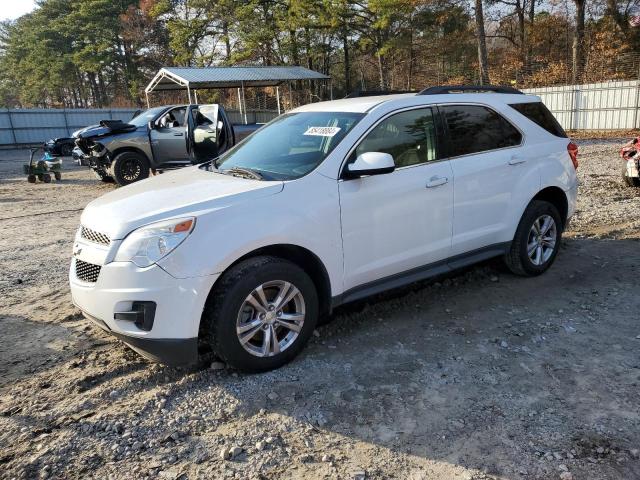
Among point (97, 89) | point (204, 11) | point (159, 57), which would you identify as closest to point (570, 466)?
point (204, 11)

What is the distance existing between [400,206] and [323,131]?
841mm

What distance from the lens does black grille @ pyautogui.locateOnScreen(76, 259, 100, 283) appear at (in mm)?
3336

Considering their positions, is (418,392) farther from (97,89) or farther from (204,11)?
(97,89)

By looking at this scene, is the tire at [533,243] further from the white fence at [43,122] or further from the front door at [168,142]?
the white fence at [43,122]

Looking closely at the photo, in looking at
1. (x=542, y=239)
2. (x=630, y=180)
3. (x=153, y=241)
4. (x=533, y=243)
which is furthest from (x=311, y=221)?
(x=630, y=180)

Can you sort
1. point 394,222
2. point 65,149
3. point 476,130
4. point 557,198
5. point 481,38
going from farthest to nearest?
point 481,38 < point 65,149 < point 557,198 < point 476,130 < point 394,222

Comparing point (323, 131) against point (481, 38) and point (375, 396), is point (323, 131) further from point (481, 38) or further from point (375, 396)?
point (481, 38)

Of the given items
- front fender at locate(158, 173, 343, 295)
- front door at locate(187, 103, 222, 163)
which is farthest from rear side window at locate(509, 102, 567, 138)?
front door at locate(187, 103, 222, 163)

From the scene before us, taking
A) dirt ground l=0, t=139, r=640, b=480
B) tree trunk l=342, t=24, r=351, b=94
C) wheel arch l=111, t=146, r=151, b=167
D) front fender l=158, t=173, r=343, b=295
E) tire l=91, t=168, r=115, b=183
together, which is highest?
tree trunk l=342, t=24, r=351, b=94

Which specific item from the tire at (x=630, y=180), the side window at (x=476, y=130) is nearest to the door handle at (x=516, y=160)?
the side window at (x=476, y=130)

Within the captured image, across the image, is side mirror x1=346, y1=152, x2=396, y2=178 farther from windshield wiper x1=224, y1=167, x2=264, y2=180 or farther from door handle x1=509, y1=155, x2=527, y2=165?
door handle x1=509, y1=155, x2=527, y2=165

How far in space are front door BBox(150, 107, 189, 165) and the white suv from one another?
8.42m

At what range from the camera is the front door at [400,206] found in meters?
3.79

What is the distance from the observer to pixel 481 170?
451 centimetres
